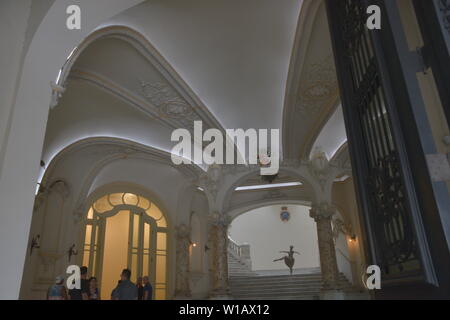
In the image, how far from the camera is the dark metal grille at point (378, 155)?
1.92m

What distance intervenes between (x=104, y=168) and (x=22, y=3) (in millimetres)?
8591

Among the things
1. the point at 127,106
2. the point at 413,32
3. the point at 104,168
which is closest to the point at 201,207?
the point at 104,168

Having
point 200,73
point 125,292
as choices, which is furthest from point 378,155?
point 200,73

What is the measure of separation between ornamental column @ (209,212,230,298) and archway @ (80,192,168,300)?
243 cm

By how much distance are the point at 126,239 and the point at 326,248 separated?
19.7 ft

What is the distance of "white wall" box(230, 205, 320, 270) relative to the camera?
18.8m

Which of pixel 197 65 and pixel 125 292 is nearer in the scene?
pixel 125 292

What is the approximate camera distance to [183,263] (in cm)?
1170

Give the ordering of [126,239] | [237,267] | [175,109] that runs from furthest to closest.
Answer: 1. [237,267]
2. [126,239]
3. [175,109]

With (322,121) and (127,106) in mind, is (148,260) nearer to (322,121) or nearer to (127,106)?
(127,106)

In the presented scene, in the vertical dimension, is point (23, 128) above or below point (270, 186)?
below

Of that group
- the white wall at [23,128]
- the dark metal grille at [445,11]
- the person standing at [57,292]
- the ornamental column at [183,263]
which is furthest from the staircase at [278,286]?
the dark metal grille at [445,11]

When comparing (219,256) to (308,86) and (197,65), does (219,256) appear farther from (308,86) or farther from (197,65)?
(197,65)

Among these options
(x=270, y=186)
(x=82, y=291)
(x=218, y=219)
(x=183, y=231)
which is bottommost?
(x=82, y=291)
